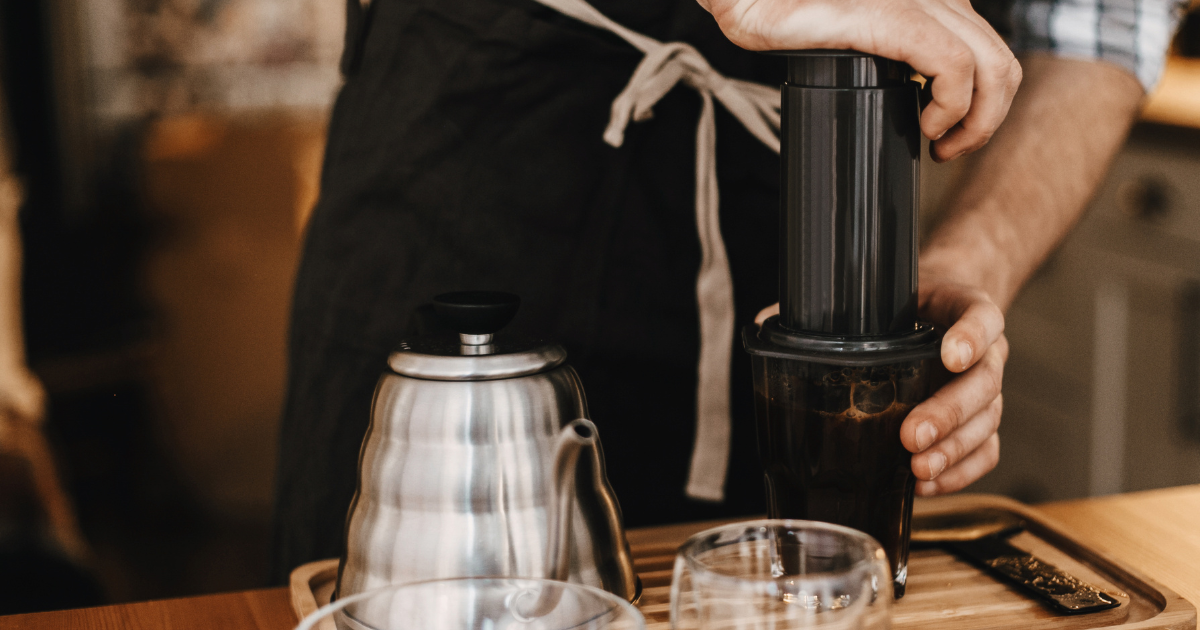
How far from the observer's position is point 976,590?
25.6 inches

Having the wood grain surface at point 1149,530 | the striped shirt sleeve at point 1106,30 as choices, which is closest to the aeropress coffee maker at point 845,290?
the wood grain surface at point 1149,530

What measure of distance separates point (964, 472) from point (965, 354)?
0.13 m

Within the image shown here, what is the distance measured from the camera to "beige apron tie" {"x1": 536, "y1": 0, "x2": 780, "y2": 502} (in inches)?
32.0

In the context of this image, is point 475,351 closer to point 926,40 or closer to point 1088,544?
point 926,40

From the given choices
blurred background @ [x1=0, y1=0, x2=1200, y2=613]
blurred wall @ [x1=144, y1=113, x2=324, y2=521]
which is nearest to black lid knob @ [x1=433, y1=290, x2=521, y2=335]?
blurred background @ [x1=0, y1=0, x2=1200, y2=613]

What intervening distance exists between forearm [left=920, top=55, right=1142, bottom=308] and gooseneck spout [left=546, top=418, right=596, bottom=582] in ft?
1.51

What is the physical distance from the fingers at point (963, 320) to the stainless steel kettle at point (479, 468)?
0.20 metres

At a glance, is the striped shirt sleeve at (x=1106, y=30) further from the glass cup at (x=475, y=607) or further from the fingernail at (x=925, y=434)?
the glass cup at (x=475, y=607)

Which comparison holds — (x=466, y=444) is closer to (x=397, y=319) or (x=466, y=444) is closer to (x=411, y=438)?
(x=411, y=438)

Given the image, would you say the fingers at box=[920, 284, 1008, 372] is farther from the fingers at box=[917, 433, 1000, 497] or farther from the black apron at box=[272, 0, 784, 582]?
the black apron at box=[272, 0, 784, 582]

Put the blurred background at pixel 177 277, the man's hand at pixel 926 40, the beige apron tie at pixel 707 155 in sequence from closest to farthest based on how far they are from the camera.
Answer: the man's hand at pixel 926 40 → the beige apron tie at pixel 707 155 → the blurred background at pixel 177 277

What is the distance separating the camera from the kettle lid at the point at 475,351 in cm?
57

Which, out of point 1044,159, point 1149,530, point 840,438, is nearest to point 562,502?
point 840,438

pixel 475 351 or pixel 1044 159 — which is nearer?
pixel 475 351
